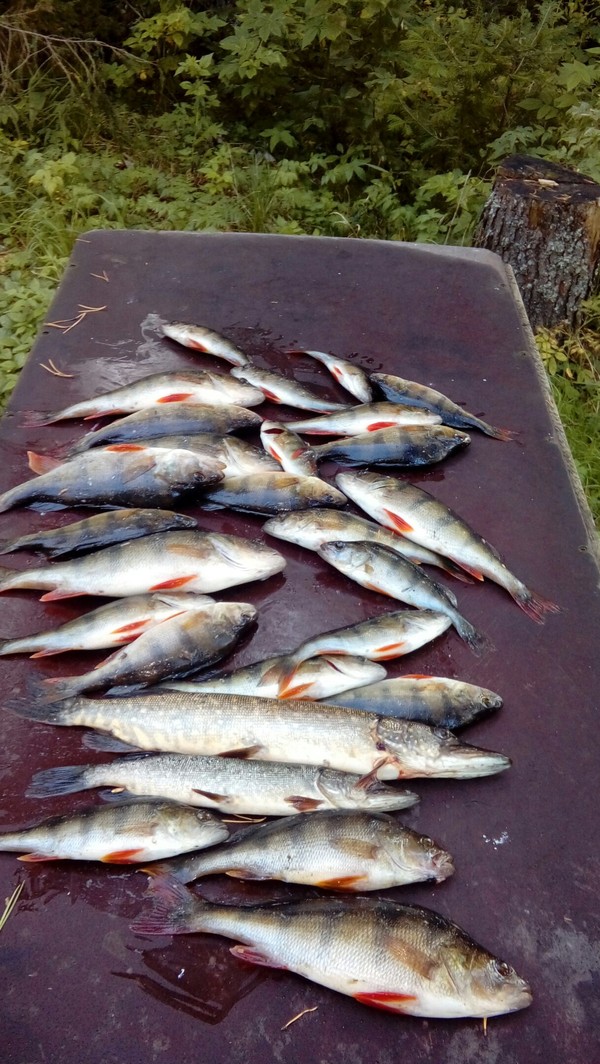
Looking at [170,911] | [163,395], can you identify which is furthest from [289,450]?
[170,911]

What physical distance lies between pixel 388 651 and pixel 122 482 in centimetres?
120

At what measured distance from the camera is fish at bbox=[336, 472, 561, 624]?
108 inches

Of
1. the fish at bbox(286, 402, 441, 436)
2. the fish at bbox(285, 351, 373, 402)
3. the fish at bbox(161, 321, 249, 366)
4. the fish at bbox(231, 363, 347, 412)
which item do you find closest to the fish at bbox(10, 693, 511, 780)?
the fish at bbox(286, 402, 441, 436)

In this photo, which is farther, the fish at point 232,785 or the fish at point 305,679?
the fish at point 305,679

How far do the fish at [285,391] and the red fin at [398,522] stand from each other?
72cm

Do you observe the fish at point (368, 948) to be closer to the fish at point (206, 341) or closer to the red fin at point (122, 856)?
the red fin at point (122, 856)

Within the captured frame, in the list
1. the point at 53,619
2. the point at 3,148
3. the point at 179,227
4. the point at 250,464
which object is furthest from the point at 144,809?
the point at 3,148

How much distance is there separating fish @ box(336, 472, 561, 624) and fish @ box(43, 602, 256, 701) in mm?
717

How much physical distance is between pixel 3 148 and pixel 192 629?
657 centimetres

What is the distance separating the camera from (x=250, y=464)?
313 cm

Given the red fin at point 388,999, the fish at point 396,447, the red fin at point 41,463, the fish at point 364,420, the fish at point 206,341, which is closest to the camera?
the red fin at point 388,999

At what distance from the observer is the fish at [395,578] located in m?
2.62

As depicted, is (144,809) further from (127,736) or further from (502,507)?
(502,507)

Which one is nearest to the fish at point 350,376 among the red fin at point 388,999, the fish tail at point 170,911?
the fish tail at point 170,911
